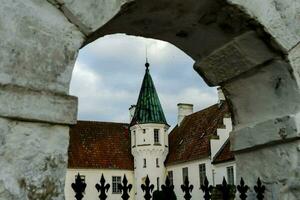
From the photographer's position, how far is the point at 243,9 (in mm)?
3219

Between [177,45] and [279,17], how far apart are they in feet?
3.08

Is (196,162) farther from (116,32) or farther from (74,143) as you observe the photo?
(116,32)

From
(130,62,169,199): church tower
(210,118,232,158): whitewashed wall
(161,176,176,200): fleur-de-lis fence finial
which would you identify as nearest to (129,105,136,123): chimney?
(130,62,169,199): church tower

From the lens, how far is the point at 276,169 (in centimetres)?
354

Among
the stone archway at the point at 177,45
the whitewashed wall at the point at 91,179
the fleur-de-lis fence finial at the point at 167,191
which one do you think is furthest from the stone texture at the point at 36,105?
the whitewashed wall at the point at 91,179

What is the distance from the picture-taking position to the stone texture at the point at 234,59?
11.4ft

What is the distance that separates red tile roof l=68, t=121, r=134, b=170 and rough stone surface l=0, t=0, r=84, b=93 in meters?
29.3

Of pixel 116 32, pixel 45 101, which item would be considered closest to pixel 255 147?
pixel 116 32

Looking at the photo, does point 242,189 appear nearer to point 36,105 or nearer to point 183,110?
point 36,105

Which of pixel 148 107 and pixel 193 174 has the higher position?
pixel 148 107

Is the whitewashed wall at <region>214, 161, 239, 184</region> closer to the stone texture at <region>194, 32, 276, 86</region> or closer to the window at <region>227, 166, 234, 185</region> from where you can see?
the window at <region>227, 166, 234, 185</region>

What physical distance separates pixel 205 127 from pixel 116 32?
2757 centimetres

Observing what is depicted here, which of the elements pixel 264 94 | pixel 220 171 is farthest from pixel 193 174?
pixel 264 94

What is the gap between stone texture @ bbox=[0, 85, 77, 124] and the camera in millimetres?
2305
